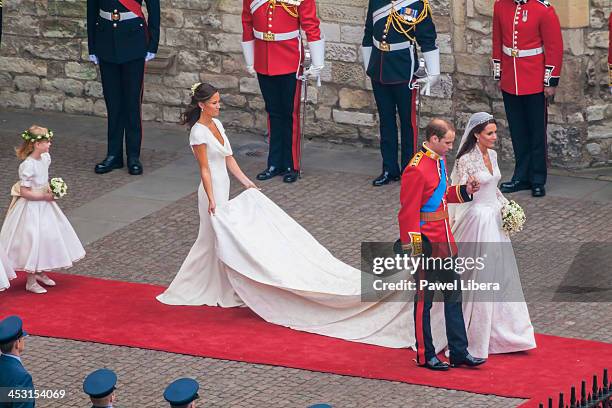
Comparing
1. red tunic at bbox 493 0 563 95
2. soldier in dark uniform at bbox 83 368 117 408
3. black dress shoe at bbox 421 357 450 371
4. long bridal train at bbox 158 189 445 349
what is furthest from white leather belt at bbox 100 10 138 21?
soldier in dark uniform at bbox 83 368 117 408

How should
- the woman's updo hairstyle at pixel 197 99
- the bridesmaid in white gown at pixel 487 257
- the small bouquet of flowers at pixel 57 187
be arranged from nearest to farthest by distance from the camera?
the bridesmaid in white gown at pixel 487 257, the woman's updo hairstyle at pixel 197 99, the small bouquet of flowers at pixel 57 187

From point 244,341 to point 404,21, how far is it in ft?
13.6

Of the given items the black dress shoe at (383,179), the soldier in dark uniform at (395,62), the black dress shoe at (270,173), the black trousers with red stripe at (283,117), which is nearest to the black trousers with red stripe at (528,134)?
the soldier in dark uniform at (395,62)

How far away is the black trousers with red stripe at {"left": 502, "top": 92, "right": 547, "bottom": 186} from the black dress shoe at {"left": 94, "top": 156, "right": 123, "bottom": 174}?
352 cm

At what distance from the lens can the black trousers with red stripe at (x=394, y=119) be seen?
14079mm

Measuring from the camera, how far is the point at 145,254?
12.5 m

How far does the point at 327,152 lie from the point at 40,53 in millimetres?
3296

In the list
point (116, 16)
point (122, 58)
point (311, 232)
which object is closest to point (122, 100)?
point (122, 58)

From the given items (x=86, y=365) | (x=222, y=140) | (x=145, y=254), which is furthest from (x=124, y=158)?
(x=86, y=365)

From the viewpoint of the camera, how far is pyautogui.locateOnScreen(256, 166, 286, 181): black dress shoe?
14.3m

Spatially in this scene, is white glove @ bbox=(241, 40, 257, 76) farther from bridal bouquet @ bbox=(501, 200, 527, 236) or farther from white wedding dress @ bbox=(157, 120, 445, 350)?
bridal bouquet @ bbox=(501, 200, 527, 236)

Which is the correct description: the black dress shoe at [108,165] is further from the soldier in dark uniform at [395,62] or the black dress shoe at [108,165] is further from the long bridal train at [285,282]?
the long bridal train at [285,282]

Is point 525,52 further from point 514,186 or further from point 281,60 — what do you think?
point 281,60

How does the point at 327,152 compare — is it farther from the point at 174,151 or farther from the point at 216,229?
the point at 216,229
